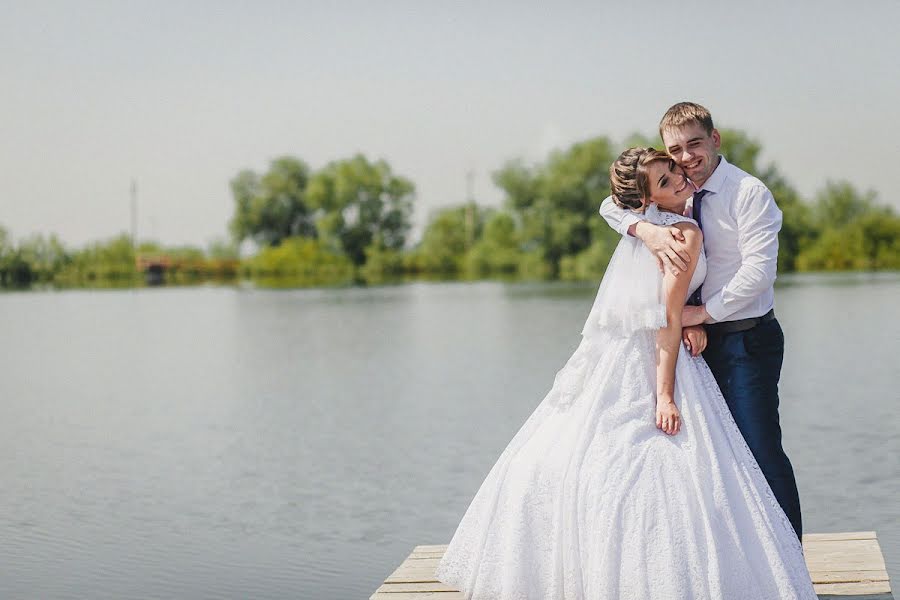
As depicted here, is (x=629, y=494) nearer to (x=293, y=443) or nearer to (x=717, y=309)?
(x=717, y=309)

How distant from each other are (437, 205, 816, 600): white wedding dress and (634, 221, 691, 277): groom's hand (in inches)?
2.0

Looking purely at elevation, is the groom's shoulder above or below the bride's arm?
above

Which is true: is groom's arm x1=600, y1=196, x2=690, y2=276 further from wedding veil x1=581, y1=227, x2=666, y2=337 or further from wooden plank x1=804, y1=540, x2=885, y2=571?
wooden plank x1=804, y1=540, x2=885, y2=571

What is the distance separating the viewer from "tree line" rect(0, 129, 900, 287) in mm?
51188

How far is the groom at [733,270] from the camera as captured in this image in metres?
3.63

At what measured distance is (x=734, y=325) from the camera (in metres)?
3.82

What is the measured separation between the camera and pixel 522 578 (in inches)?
143

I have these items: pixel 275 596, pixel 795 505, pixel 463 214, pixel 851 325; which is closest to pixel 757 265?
pixel 795 505

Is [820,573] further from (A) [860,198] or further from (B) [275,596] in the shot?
(A) [860,198]

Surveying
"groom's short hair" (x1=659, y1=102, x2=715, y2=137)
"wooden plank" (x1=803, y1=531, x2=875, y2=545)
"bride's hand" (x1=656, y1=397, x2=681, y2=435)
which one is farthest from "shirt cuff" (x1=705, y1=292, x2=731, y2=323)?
"wooden plank" (x1=803, y1=531, x2=875, y2=545)

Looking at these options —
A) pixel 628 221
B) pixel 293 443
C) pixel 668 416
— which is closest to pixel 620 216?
pixel 628 221

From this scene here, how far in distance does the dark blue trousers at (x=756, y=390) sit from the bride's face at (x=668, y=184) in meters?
0.48

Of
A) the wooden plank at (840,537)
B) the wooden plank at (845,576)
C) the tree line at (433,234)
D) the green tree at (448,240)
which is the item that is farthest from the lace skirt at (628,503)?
the green tree at (448,240)

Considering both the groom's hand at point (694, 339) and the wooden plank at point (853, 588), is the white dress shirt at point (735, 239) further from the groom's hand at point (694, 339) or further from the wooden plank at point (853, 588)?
the wooden plank at point (853, 588)
